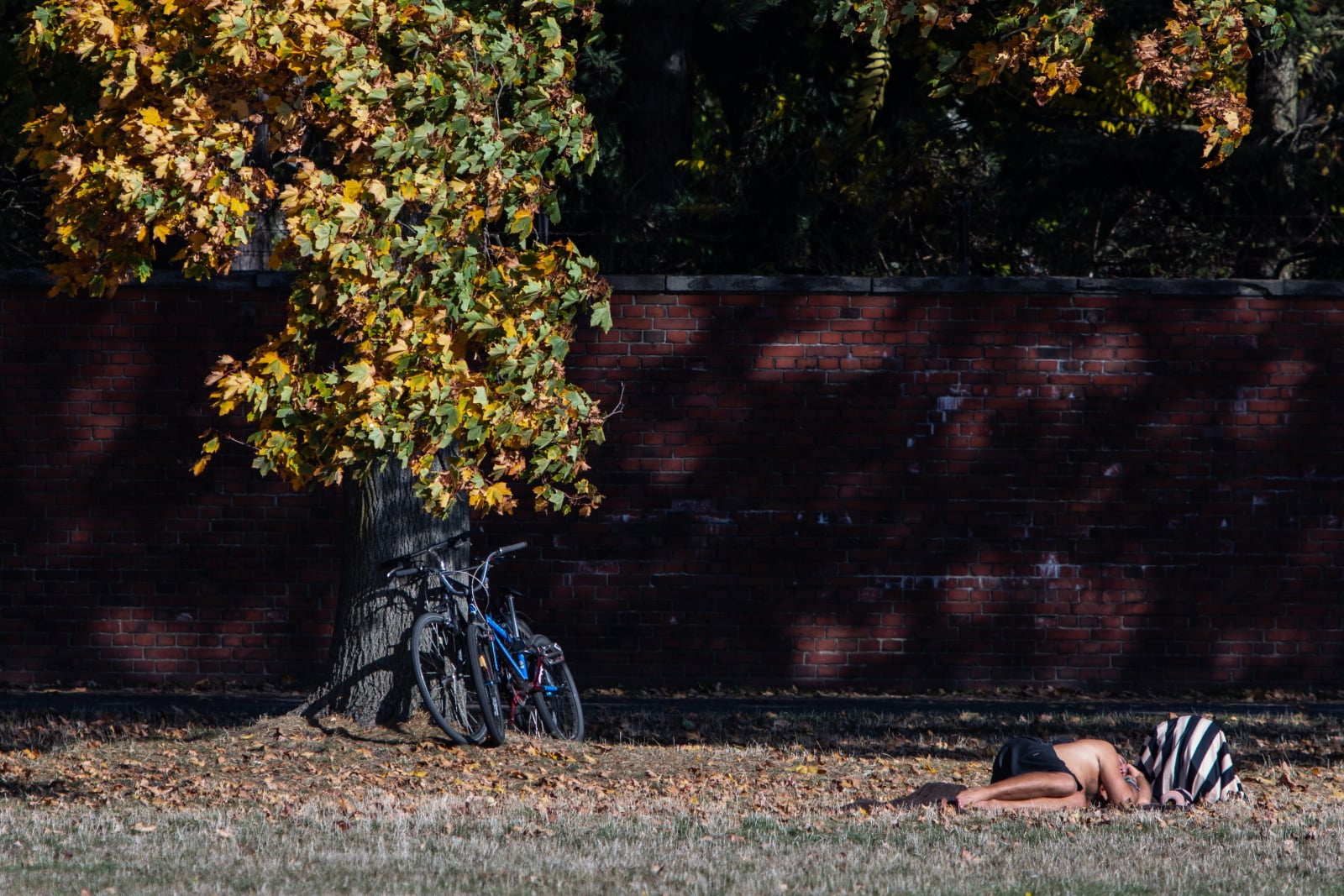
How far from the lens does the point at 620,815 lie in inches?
267

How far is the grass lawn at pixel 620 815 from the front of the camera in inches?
220

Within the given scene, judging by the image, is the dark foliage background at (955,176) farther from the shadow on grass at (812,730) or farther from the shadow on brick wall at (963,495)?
the shadow on grass at (812,730)

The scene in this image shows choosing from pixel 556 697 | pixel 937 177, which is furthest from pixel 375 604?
pixel 937 177

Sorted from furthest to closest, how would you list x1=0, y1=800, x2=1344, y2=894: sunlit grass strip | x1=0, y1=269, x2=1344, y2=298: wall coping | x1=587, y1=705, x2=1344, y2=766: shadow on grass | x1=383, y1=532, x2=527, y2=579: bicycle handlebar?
x1=0, y1=269, x2=1344, y2=298: wall coping
x1=587, y1=705, x2=1344, y2=766: shadow on grass
x1=383, y1=532, x2=527, y2=579: bicycle handlebar
x1=0, y1=800, x2=1344, y2=894: sunlit grass strip

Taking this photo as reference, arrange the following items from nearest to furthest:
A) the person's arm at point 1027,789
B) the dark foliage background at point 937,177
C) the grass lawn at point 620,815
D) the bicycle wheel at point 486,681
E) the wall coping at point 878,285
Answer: the grass lawn at point 620,815, the person's arm at point 1027,789, the bicycle wheel at point 486,681, the wall coping at point 878,285, the dark foliage background at point 937,177

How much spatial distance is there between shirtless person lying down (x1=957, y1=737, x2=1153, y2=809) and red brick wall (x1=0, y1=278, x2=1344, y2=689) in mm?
3802

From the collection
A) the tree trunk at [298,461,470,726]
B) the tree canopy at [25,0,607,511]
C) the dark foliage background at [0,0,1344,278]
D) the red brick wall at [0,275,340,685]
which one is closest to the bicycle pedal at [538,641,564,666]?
the tree trunk at [298,461,470,726]

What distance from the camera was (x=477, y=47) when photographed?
6.48 meters

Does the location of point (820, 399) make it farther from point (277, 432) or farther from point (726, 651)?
point (277, 432)

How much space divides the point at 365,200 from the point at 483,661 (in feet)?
9.66

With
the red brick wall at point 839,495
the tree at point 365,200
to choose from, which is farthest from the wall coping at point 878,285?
the tree at point 365,200

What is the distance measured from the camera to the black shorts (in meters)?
6.75

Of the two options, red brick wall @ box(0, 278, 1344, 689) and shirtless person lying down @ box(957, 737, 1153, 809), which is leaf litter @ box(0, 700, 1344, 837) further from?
red brick wall @ box(0, 278, 1344, 689)

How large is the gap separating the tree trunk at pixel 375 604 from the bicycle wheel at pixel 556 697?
0.75m
